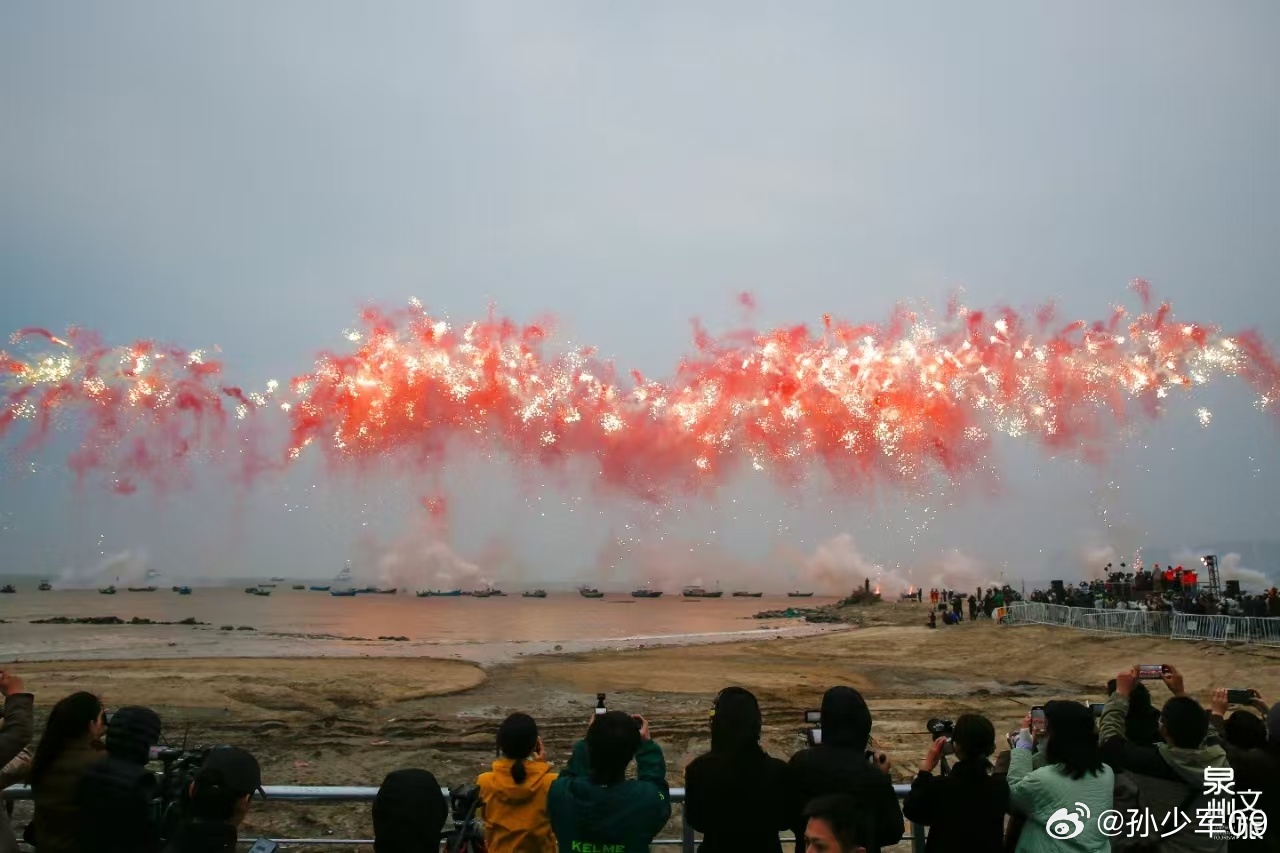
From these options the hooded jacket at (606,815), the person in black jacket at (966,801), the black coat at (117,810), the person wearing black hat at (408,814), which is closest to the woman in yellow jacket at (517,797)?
the hooded jacket at (606,815)

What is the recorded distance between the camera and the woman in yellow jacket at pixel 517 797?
4387mm

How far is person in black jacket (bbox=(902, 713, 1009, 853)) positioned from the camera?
429cm

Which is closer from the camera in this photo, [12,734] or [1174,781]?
[12,734]

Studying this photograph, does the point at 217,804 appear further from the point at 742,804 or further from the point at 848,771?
the point at 848,771

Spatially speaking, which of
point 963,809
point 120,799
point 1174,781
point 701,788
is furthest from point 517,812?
point 1174,781

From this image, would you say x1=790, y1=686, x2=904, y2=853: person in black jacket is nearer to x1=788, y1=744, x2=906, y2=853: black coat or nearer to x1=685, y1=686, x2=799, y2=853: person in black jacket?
x1=788, y1=744, x2=906, y2=853: black coat

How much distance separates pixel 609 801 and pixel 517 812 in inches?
27.9

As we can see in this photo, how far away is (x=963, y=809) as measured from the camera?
4309mm

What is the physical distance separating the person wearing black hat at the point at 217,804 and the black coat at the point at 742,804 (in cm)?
242

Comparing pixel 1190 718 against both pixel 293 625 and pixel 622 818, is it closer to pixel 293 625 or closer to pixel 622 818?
pixel 622 818

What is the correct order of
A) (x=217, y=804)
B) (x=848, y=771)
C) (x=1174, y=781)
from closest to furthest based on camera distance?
(x=217, y=804), (x=848, y=771), (x=1174, y=781)

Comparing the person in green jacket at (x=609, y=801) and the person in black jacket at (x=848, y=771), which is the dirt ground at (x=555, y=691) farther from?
the person in black jacket at (x=848, y=771)

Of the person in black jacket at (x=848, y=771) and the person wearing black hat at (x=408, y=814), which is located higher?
the person in black jacket at (x=848, y=771)

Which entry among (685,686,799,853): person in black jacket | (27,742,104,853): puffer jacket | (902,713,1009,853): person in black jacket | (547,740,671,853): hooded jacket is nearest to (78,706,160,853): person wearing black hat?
(27,742,104,853): puffer jacket
